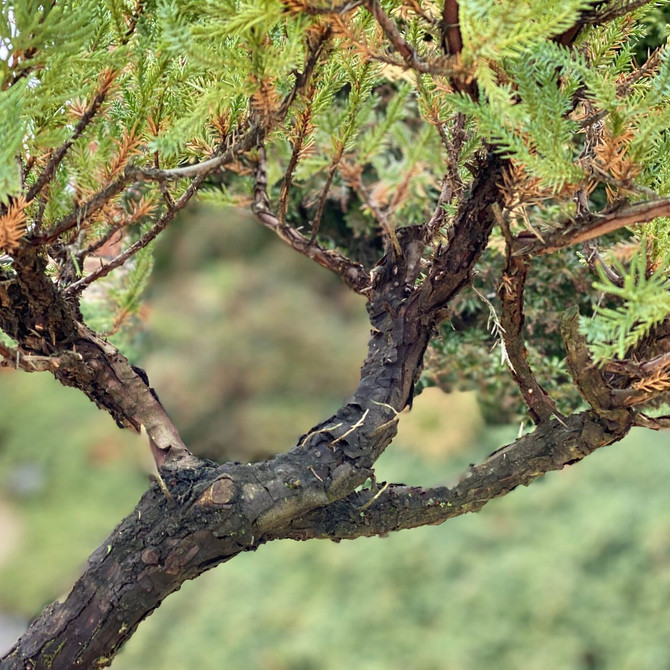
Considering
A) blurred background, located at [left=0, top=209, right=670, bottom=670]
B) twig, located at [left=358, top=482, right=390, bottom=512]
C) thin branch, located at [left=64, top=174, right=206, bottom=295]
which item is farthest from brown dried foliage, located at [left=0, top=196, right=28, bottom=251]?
blurred background, located at [left=0, top=209, right=670, bottom=670]

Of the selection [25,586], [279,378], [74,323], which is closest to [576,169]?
[74,323]

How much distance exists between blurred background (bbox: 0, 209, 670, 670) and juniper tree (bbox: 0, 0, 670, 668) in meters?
1.09

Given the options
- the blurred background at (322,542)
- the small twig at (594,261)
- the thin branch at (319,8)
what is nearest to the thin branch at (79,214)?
the thin branch at (319,8)

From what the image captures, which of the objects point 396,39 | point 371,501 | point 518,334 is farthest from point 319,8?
point 371,501

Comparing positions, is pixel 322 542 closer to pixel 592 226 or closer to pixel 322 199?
pixel 322 199

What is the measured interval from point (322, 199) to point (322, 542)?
1.78 meters

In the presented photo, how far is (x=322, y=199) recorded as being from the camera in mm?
679

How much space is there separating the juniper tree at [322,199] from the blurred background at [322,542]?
1089mm

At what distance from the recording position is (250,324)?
2.39 metres

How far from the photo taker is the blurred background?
1948 mm

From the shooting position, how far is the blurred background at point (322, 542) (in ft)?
6.39

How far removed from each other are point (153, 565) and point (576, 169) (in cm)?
43

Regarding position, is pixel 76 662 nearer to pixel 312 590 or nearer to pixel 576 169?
pixel 576 169

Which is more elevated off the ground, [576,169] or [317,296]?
[317,296]
